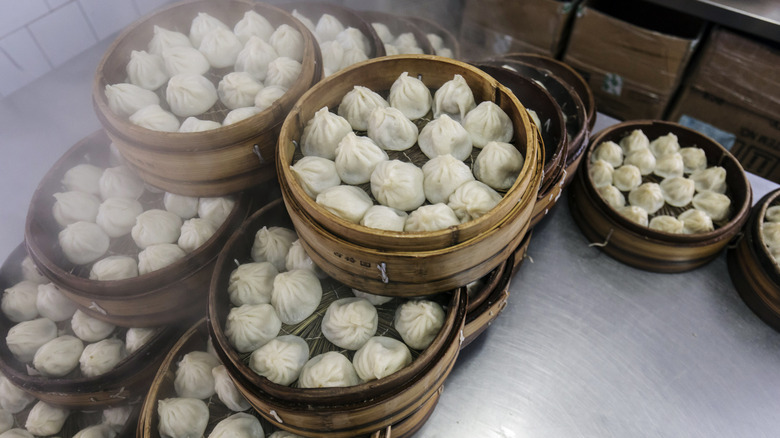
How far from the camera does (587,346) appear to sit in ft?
6.46

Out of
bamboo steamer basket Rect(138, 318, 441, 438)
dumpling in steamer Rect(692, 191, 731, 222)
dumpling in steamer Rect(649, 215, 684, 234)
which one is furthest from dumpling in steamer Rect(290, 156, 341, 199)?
dumpling in steamer Rect(692, 191, 731, 222)

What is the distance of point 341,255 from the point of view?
1.35 metres

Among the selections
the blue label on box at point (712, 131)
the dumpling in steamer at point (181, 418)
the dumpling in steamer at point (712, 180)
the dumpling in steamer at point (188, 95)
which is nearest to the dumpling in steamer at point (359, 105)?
the dumpling in steamer at point (188, 95)

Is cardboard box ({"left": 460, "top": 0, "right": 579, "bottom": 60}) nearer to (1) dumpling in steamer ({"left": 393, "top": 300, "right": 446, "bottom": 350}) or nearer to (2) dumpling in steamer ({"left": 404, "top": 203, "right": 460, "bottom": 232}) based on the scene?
(2) dumpling in steamer ({"left": 404, "top": 203, "right": 460, "bottom": 232})

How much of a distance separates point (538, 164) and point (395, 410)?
0.91 meters

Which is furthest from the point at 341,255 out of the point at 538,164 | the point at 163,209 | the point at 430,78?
the point at 163,209

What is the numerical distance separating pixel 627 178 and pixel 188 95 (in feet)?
6.79

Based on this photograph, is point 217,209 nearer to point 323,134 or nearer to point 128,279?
point 128,279

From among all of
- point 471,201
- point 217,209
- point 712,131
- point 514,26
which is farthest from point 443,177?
point 712,131

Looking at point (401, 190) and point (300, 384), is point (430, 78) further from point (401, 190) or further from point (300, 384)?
point (300, 384)

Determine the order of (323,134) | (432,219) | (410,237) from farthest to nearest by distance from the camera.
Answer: (323,134), (432,219), (410,237)

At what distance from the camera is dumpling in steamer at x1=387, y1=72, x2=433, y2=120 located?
1.68 metres

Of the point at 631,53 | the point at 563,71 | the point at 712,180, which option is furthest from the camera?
the point at 631,53

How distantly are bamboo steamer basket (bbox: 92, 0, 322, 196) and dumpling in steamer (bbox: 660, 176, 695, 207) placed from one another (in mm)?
1782
